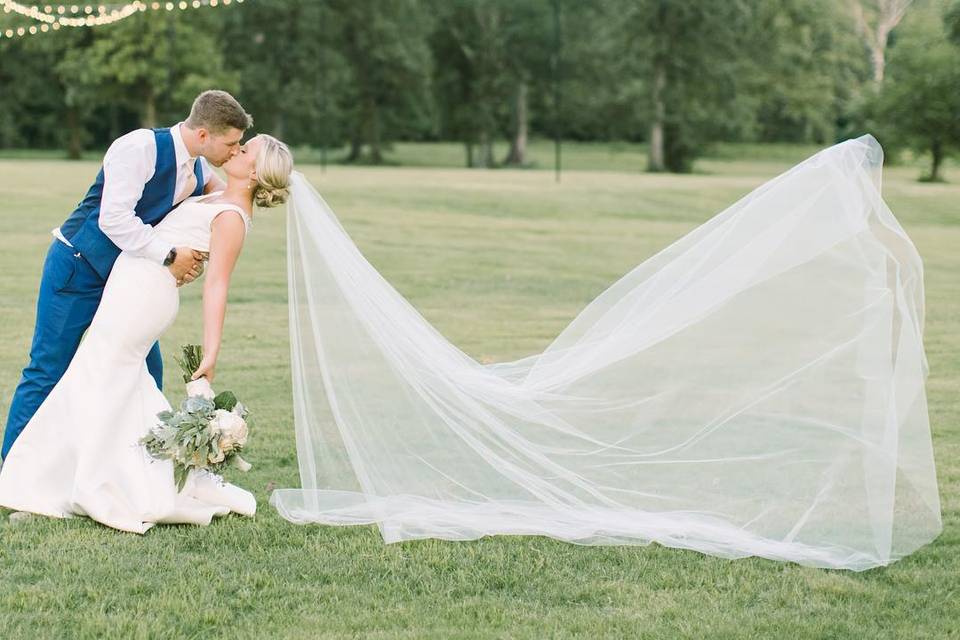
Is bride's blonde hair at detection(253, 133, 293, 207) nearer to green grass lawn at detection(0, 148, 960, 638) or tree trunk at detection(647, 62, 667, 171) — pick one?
green grass lawn at detection(0, 148, 960, 638)

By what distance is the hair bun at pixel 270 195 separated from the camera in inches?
213

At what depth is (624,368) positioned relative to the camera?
225 inches

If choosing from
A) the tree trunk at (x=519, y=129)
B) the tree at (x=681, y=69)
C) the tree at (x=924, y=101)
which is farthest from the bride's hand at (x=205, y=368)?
the tree trunk at (x=519, y=129)

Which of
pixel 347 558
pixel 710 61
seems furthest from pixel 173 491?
pixel 710 61

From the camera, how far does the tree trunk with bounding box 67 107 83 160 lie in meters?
49.8

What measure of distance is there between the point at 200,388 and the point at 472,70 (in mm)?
46387

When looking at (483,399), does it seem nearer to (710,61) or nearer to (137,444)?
(137,444)

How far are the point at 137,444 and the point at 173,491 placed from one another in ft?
0.89

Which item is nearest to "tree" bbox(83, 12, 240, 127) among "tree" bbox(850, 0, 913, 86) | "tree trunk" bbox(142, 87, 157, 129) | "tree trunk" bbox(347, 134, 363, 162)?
"tree trunk" bbox(142, 87, 157, 129)

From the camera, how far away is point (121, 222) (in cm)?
533

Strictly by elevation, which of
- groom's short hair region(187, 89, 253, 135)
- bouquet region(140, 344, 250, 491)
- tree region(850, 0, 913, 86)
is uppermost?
tree region(850, 0, 913, 86)

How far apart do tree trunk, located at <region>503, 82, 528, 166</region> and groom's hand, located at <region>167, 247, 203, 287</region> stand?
140 ft

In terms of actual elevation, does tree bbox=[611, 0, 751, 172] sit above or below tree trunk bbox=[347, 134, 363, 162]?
above

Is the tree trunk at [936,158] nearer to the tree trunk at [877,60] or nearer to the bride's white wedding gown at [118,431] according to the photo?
the tree trunk at [877,60]
